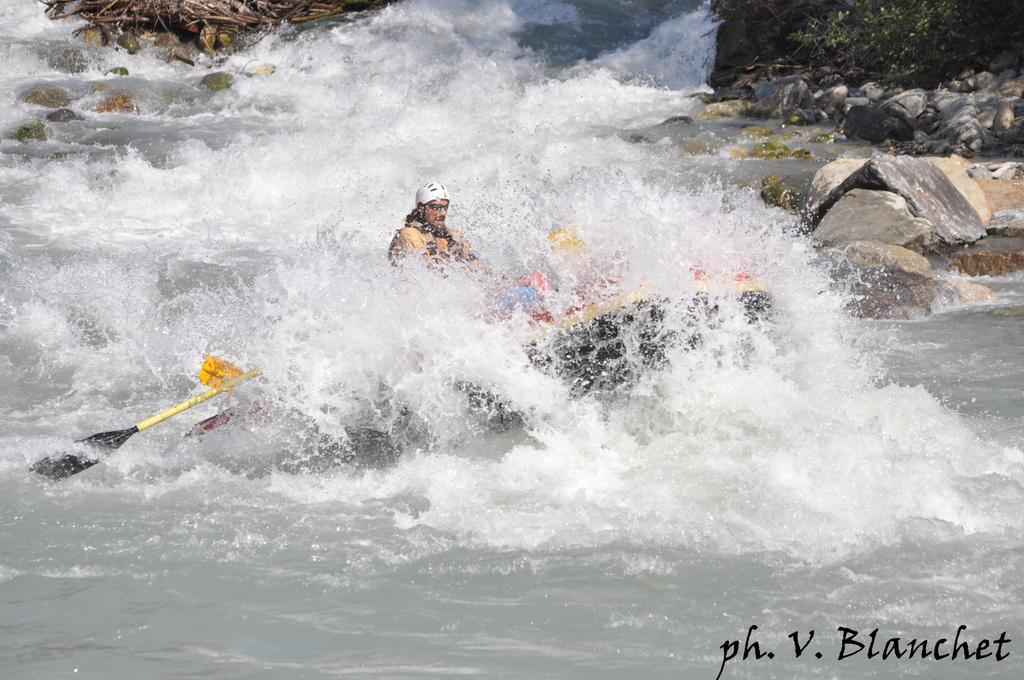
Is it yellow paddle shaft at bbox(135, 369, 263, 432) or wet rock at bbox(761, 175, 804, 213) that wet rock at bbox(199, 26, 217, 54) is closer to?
wet rock at bbox(761, 175, 804, 213)

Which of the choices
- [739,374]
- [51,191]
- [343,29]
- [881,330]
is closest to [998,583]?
[739,374]

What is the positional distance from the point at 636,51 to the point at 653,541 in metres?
13.6

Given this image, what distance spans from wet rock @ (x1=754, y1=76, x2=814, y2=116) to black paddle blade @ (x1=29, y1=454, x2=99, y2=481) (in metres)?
10.3

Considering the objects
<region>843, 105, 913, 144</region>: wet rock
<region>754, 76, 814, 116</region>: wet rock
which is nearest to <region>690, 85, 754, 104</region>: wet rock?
<region>754, 76, 814, 116</region>: wet rock

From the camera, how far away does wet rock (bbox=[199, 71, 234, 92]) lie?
15492 mm

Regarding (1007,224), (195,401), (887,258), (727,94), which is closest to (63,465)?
(195,401)

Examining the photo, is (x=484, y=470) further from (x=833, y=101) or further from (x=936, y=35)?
(x=936, y=35)

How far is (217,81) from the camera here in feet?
51.0

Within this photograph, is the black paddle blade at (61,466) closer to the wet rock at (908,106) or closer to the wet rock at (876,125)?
the wet rock at (876,125)

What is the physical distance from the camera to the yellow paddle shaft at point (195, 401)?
5.79 metres

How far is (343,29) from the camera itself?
17500mm

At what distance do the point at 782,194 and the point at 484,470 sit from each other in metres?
5.92

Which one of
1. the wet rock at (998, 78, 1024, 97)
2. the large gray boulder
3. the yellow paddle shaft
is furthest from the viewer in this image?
the wet rock at (998, 78, 1024, 97)

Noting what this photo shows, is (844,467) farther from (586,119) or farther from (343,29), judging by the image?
(343,29)
